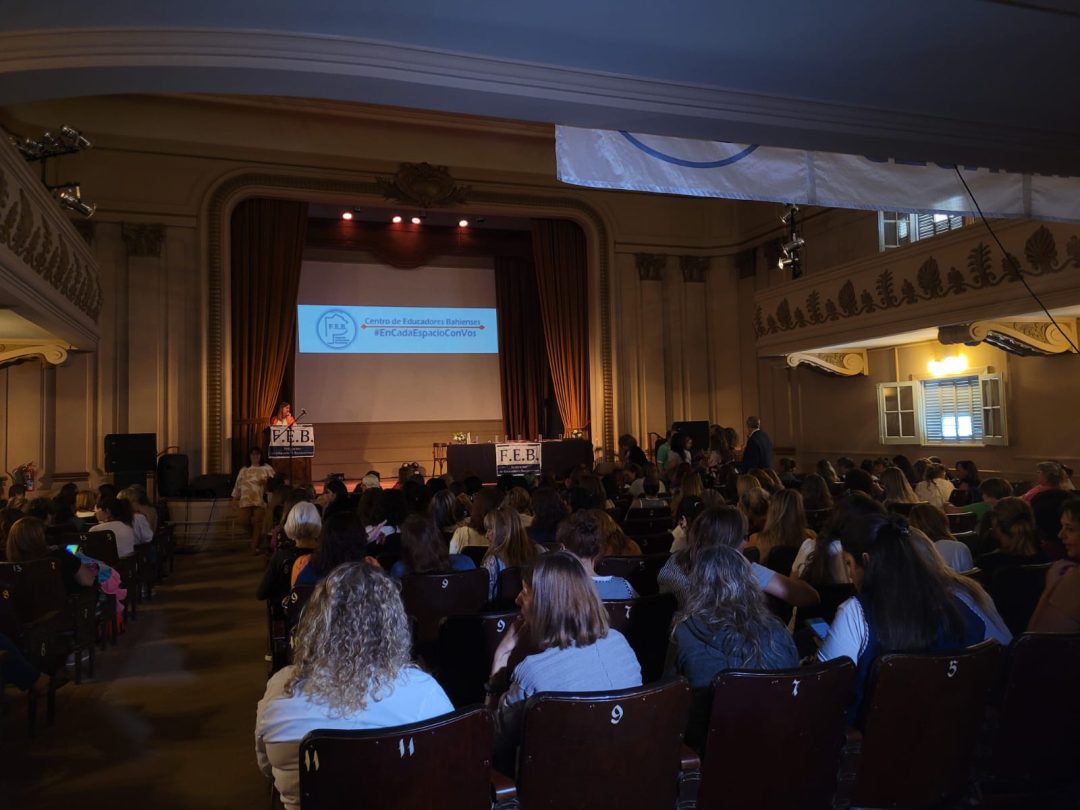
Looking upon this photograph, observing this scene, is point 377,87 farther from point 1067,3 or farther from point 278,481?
point 278,481

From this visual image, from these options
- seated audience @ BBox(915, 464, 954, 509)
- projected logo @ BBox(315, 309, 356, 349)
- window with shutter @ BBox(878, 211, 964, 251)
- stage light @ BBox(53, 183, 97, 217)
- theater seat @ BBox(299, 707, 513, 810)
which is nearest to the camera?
theater seat @ BBox(299, 707, 513, 810)

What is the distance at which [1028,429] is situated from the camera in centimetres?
869

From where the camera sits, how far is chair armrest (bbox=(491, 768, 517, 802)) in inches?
67.8

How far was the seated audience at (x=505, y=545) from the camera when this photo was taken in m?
3.70

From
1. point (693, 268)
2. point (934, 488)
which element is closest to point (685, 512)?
point (934, 488)

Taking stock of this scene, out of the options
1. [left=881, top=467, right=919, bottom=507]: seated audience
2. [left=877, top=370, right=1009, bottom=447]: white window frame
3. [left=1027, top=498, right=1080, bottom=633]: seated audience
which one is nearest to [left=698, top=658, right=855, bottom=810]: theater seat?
[left=1027, top=498, right=1080, bottom=633]: seated audience

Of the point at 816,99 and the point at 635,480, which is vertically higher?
the point at 816,99

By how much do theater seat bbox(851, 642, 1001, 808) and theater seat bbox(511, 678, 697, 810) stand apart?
57cm

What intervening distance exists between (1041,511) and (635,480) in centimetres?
430

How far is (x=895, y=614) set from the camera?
2.17 m

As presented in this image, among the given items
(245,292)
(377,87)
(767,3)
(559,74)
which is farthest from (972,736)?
(245,292)

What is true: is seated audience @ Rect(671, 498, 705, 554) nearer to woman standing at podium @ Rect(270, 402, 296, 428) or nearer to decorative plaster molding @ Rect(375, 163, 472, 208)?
woman standing at podium @ Rect(270, 402, 296, 428)

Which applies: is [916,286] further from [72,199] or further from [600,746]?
[72,199]

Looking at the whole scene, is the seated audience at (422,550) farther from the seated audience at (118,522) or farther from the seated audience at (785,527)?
the seated audience at (118,522)
